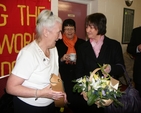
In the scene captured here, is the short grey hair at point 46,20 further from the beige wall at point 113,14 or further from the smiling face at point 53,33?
the beige wall at point 113,14

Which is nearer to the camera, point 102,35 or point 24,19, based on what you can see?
point 102,35

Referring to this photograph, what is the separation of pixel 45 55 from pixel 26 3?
1.09m

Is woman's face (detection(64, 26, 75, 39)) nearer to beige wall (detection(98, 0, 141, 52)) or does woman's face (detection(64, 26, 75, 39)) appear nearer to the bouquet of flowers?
beige wall (detection(98, 0, 141, 52))

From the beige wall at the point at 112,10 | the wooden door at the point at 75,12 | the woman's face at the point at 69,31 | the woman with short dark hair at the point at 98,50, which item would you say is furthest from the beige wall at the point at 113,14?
the woman with short dark hair at the point at 98,50

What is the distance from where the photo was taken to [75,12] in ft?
10.5

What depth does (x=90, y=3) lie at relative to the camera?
337cm

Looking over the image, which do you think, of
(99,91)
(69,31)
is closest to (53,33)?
(99,91)

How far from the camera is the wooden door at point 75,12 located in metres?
2.98

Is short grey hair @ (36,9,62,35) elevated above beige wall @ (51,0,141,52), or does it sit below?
below

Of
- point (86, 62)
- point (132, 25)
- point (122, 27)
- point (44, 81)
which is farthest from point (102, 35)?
point (132, 25)

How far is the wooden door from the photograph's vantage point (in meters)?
2.98

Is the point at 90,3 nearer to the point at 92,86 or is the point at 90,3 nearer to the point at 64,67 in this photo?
the point at 64,67

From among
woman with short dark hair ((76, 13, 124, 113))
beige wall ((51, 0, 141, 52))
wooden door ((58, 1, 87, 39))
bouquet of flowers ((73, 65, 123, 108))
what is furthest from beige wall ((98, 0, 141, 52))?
bouquet of flowers ((73, 65, 123, 108))

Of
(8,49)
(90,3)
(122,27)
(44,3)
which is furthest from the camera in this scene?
(122,27)
